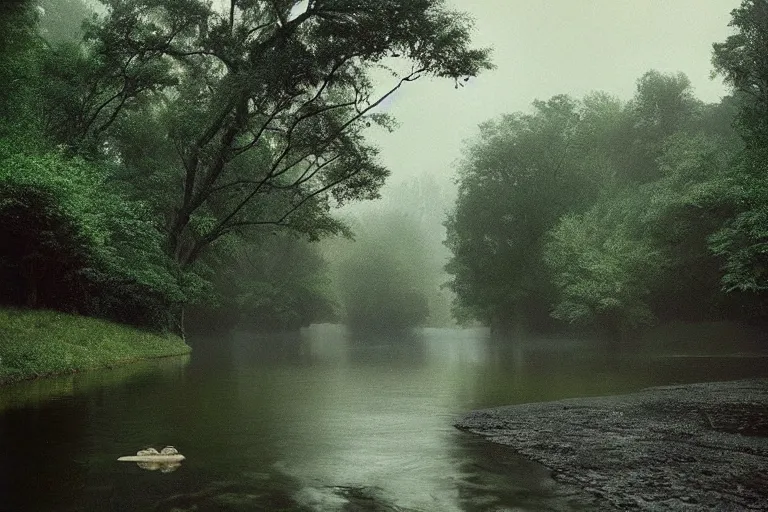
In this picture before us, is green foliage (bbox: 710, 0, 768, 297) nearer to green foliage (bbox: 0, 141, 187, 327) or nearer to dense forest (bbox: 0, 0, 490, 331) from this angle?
dense forest (bbox: 0, 0, 490, 331)

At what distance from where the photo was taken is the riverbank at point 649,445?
24.1 ft

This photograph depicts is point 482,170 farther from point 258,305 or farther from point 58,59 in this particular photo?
point 58,59

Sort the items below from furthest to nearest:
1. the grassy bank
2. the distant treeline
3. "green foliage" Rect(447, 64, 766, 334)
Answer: "green foliage" Rect(447, 64, 766, 334)
the distant treeline
the grassy bank

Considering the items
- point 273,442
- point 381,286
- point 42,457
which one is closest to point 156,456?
point 42,457

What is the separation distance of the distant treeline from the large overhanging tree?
14623 millimetres

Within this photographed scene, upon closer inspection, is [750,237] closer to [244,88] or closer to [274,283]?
[244,88]

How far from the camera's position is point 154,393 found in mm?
17141

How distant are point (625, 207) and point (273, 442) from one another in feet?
132

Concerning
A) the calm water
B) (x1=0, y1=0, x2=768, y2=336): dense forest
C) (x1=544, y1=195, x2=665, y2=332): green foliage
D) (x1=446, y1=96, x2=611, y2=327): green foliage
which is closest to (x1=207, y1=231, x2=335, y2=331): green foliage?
(x1=0, y1=0, x2=768, y2=336): dense forest

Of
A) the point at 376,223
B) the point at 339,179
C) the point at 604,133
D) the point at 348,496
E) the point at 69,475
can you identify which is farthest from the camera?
the point at 376,223

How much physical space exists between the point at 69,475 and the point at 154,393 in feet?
30.0

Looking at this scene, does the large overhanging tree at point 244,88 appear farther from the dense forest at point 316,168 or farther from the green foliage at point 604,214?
the green foliage at point 604,214

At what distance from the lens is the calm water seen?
24.3 ft

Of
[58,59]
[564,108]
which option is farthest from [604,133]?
[58,59]
